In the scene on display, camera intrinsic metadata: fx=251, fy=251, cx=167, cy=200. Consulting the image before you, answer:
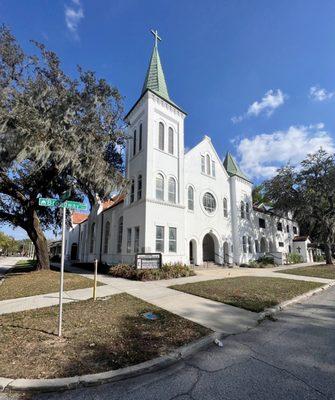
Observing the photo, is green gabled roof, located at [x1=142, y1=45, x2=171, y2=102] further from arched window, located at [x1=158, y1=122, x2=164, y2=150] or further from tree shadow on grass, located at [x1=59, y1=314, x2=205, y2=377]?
tree shadow on grass, located at [x1=59, y1=314, x2=205, y2=377]

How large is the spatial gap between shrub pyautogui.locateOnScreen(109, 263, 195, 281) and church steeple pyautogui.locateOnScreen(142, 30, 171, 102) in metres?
13.5

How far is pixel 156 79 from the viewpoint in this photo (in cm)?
2120

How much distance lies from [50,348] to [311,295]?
913 centimetres

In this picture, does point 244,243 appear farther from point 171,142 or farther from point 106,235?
point 106,235

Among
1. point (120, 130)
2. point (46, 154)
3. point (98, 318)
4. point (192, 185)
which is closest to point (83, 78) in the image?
point (120, 130)

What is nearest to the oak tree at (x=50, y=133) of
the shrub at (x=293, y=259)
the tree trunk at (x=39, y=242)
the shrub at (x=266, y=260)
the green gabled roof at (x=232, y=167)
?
the tree trunk at (x=39, y=242)

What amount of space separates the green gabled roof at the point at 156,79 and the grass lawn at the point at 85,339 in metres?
17.8

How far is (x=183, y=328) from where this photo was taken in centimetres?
538

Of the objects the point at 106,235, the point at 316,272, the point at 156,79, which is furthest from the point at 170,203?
the point at 316,272

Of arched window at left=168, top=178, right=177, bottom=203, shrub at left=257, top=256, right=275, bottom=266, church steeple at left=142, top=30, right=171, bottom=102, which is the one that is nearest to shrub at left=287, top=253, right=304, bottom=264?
shrub at left=257, top=256, right=275, bottom=266

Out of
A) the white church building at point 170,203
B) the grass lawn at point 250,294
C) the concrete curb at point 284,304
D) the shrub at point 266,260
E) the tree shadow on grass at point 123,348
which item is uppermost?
the white church building at point 170,203

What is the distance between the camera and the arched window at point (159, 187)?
18.5m

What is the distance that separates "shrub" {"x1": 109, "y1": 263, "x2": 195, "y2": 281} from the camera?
1339 cm

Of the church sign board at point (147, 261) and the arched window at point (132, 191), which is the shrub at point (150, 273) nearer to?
the church sign board at point (147, 261)
